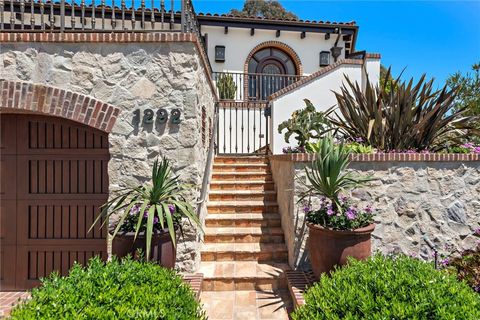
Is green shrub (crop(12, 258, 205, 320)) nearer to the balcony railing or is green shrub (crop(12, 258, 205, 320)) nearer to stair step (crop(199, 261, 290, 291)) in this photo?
stair step (crop(199, 261, 290, 291))

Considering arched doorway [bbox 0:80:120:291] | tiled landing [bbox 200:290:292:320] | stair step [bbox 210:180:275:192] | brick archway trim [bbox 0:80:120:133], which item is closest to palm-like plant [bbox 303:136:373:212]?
tiled landing [bbox 200:290:292:320]

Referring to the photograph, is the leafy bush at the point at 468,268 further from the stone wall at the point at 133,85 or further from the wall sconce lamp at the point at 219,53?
the wall sconce lamp at the point at 219,53

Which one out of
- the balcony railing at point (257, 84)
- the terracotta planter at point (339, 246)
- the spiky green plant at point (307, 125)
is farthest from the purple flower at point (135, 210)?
the balcony railing at point (257, 84)

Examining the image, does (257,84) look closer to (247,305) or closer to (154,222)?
(154,222)

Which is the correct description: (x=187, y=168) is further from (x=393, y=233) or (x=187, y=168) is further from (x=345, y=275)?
(x=393, y=233)

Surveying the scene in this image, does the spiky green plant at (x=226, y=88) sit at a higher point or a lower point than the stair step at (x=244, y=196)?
higher

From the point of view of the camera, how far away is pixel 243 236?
4.69 m

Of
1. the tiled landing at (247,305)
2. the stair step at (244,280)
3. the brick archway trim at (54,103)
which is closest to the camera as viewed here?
the tiled landing at (247,305)

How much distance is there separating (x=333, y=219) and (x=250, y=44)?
9.65 metres

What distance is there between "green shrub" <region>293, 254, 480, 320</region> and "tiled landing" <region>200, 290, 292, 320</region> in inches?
63.4

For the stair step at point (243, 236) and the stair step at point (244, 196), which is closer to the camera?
the stair step at point (243, 236)

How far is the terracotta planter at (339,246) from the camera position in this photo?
3387 millimetres

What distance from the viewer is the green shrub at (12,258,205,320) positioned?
170cm

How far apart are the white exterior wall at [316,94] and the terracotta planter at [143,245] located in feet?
17.1
